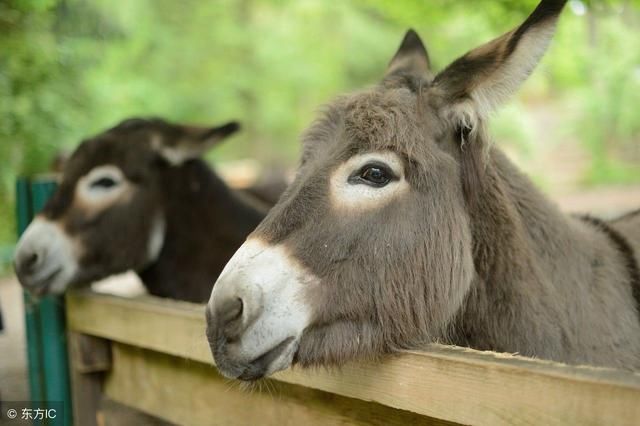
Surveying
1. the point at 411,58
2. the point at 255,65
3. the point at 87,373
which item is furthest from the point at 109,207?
the point at 255,65

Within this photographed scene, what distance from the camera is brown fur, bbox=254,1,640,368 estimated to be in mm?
2129

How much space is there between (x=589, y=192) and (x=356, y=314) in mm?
15517

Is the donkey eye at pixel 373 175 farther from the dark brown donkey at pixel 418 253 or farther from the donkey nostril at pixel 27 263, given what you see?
the donkey nostril at pixel 27 263

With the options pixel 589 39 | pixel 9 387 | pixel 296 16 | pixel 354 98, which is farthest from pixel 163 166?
pixel 296 16

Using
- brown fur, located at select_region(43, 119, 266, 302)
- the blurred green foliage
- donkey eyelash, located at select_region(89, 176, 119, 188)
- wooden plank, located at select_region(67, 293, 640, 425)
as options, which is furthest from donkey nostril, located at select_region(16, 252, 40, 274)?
wooden plank, located at select_region(67, 293, 640, 425)

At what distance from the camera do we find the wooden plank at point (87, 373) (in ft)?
11.1

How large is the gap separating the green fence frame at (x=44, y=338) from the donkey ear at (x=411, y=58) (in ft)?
7.27

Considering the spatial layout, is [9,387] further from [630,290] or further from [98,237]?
[630,290]

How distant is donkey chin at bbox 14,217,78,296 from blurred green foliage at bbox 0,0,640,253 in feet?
2.38

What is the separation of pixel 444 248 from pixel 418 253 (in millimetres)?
101

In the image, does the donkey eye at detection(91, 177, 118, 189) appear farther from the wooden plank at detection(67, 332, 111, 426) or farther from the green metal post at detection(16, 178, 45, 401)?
the wooden plank at detection(67, 332, 111, 426)

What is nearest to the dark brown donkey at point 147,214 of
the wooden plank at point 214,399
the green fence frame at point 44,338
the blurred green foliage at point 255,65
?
the green fence frame at point 44,338

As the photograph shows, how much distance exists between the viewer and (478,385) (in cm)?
177

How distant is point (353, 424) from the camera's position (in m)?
2.25
